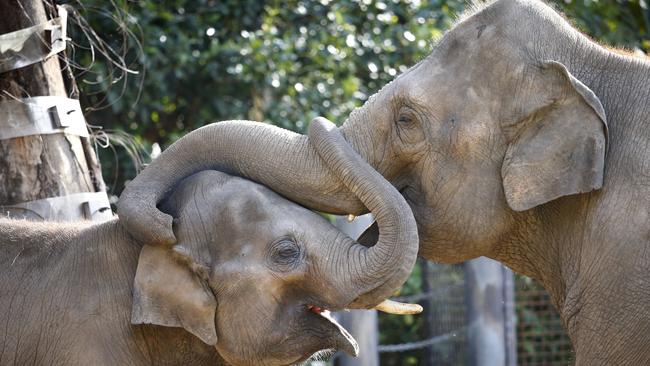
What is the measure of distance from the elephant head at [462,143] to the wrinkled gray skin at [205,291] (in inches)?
4.8

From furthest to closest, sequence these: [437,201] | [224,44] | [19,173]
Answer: [224,44] < [19,173] < [437,201]

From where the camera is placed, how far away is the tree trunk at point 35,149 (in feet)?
17.7

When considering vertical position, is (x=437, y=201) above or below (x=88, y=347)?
above

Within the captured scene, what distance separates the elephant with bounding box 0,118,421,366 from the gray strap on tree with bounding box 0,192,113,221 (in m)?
0.64

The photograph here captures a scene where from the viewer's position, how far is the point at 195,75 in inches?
359

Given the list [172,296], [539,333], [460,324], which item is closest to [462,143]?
[172,296]

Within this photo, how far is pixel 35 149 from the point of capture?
542cm

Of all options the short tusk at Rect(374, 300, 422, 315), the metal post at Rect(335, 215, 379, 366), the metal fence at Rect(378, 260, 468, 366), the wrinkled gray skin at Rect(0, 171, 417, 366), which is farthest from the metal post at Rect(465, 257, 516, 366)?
the wrinkled gray skin at Rect(0, 171, 417, 366)

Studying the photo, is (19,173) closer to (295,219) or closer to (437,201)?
(295,219)

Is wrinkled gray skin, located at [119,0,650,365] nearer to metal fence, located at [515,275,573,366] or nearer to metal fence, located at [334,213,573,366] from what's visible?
metal fence, located at [334,213,573,366]

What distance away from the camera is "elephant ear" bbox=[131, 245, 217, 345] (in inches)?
182

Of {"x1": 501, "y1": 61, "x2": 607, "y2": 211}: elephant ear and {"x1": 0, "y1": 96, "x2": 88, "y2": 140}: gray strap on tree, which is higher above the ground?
{"x1": 501, "y1": 61, "x2": 607, "y2": 211}: elephant ear

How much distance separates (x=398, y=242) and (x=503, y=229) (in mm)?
547

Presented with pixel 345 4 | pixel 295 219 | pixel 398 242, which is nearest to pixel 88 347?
pixel 295 219
